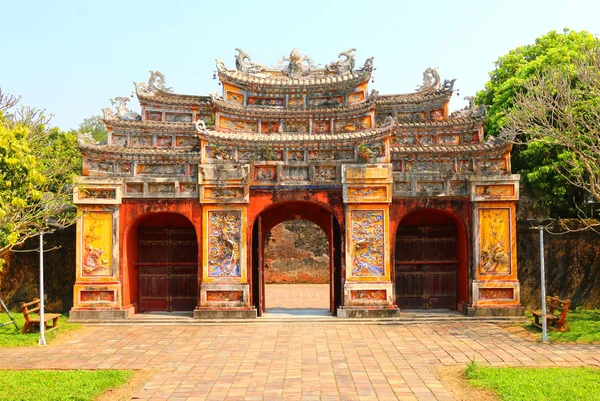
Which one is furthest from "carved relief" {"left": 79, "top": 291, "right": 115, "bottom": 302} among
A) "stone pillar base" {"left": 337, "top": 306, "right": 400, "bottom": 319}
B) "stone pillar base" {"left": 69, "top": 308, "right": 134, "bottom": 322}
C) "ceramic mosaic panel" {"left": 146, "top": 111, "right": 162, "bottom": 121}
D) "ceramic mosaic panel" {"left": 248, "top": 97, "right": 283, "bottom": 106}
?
"ceramic mosaic panel" {"left": 248, "top": 97, "right": 283, "bottom": 106}

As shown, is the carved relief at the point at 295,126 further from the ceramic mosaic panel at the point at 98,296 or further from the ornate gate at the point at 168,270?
the ceramic mosaic panel at the point at 98,296

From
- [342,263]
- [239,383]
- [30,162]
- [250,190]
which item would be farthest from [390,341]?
[30,162]

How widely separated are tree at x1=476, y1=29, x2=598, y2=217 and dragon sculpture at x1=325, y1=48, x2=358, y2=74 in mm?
4504

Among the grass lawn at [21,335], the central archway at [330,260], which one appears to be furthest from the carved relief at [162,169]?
the grass lawn at [21,335]

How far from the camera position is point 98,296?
549 inches

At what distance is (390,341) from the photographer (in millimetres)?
11492

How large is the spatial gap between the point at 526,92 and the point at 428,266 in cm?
747

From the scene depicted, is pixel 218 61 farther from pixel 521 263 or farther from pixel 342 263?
pixel 521 263

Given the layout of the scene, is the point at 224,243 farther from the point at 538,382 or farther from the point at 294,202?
the point at 538,382

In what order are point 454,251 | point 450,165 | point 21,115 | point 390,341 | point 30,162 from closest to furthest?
point 30,162 → point 390,341 → point 21,115 → point 450,165 → point 454,251

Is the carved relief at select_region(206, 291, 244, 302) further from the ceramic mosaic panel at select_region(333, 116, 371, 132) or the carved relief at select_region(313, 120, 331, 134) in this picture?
the ceramic mosaic panel at select_region(333, 116, 371, 132)

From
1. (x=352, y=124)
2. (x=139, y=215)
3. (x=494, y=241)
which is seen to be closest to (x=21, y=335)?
(x=139, y=215)

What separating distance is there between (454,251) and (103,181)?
9.28m

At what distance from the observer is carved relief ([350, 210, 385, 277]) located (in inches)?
549
